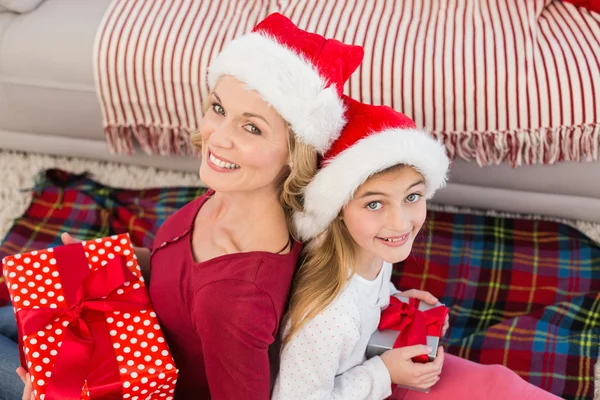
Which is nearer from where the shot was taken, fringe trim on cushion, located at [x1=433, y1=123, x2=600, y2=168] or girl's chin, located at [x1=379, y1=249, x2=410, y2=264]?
girl's chin, located at [x1=379, y1=249, x2=410, y2=264]

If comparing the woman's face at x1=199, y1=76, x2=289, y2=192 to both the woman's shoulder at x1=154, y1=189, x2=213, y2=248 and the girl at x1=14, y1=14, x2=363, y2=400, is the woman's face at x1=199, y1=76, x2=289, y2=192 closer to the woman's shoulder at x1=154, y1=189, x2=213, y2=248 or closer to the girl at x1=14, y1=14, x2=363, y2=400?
the girl at x1=14, y1=14, x2=363, y2=400

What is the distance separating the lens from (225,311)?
1.28 metres

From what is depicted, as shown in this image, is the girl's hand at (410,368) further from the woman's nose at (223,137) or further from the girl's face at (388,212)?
the woman's nose at (223,137)

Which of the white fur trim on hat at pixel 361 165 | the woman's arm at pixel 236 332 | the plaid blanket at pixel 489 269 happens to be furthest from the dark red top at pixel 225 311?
the plaid blanket at pixel 489 269

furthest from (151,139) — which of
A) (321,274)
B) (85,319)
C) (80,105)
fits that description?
(321,274)

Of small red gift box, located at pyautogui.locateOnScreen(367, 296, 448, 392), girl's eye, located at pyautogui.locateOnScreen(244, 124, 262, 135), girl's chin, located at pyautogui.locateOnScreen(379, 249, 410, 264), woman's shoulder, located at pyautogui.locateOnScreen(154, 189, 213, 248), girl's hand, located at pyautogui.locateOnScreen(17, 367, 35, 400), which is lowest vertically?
girl's hand, located at pyautogui.locateOnScreen(17, 367, 35, 400)

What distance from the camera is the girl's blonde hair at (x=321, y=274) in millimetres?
1366

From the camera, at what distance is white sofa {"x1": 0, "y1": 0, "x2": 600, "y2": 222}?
7.12 ft

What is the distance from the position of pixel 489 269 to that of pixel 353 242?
86 cm

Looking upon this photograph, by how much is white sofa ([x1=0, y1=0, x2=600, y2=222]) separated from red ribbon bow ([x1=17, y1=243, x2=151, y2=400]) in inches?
36.5

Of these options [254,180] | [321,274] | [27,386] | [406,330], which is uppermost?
[254,180]

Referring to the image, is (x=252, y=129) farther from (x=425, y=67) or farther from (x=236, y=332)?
(x=425, y=67)

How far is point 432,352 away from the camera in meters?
1.54

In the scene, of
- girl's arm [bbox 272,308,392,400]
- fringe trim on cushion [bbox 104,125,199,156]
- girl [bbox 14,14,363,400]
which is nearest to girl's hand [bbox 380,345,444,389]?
girl's arm [bbox 272,308,392,400]
